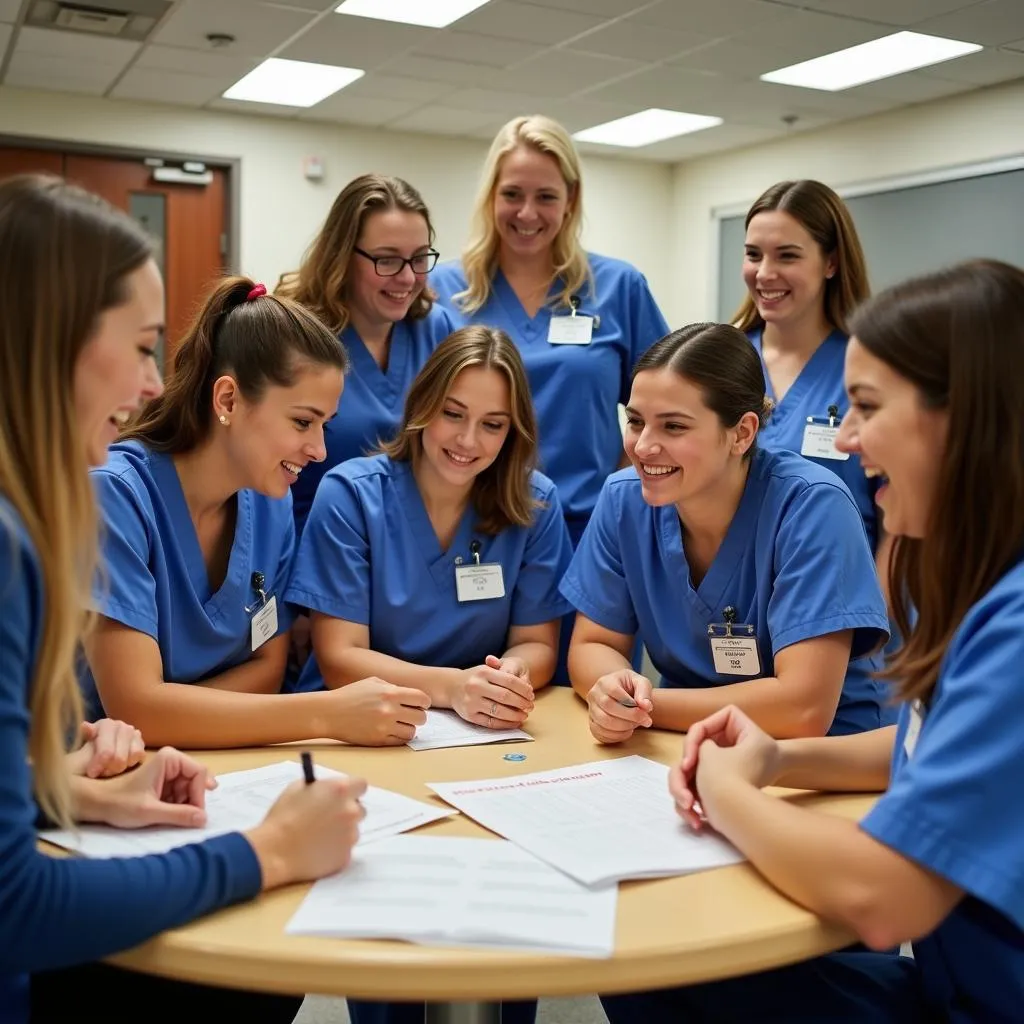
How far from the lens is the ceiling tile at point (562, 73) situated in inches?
206

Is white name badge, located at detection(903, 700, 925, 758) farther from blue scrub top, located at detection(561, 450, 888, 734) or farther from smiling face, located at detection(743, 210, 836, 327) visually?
smiling face, located at detection(743, 210, 836, 327)

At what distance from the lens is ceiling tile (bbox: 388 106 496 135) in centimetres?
638

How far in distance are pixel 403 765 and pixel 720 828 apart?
45 centimetres

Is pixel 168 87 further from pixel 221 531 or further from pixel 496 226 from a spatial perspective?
pixel 221 531

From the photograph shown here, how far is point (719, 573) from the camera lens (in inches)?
69.4

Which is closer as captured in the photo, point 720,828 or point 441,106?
point 720,828

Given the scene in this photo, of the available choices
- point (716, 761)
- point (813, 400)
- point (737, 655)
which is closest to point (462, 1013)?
point (716, 761)

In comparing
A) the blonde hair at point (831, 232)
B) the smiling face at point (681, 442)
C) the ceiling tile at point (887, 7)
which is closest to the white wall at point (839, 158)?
the ceiling tile at point (887, 7)

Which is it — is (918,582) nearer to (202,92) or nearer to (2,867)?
(2,867)

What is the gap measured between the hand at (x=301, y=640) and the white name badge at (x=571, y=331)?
960 mm

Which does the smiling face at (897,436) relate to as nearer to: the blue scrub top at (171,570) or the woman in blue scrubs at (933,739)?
the woman in blue scrubs at (933,739)

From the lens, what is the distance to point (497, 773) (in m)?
1.41

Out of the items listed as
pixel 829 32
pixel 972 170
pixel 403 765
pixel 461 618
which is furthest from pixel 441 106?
pixel 403 765

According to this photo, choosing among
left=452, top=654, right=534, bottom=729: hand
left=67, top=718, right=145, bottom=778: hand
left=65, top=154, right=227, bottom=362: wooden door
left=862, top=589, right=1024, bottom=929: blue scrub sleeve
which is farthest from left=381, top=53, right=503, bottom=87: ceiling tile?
left=862, top=589, right=1024, bottom=929: blue scrub sleeve
